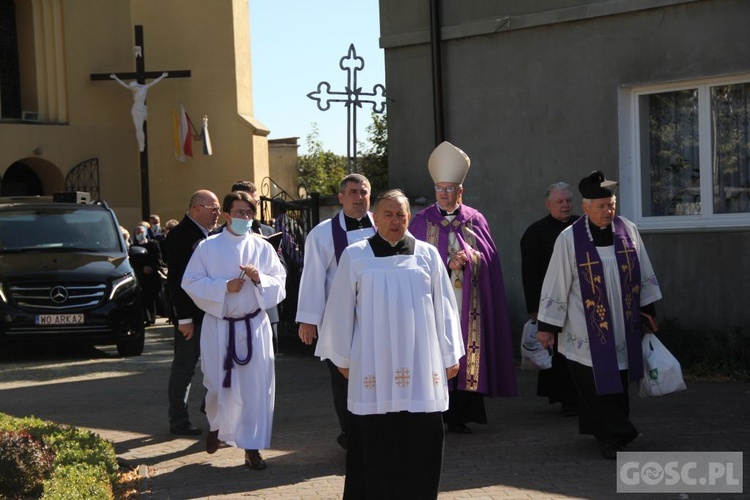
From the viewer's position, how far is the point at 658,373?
8.25 metres

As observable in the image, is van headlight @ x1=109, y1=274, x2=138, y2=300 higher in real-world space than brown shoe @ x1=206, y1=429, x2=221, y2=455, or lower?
higher

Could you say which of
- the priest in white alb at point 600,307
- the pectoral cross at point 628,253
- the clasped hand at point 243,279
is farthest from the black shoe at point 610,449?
the clasped hand at point 243,279

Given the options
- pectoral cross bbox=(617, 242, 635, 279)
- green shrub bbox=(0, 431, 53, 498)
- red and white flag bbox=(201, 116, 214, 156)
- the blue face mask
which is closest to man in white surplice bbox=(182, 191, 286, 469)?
the blue face mask

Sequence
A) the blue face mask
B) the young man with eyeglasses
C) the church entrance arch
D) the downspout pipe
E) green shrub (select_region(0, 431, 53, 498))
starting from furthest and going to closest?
the church entrance arch
the downspout pipe
the young man with eyeglasses
the blue face mask
green shrub (select_region(0, 431, 53, 498))

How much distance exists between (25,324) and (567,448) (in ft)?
28.1

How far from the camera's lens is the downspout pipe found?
14.2 m

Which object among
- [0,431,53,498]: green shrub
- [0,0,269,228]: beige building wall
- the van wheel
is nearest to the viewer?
[0,431,53,498]: green shrub

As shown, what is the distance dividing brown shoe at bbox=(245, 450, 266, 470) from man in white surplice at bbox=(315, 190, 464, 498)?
1804mm

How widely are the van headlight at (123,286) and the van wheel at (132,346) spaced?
1.90 ft

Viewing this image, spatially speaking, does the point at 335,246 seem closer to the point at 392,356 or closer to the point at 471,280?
the point at 471,280

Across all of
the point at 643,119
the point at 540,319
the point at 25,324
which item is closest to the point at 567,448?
the point at 540,319

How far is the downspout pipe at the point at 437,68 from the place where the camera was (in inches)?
558

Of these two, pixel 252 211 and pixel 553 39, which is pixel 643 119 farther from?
pixel 252 211

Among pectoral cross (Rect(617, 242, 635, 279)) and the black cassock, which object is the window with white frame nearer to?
the black cassock
